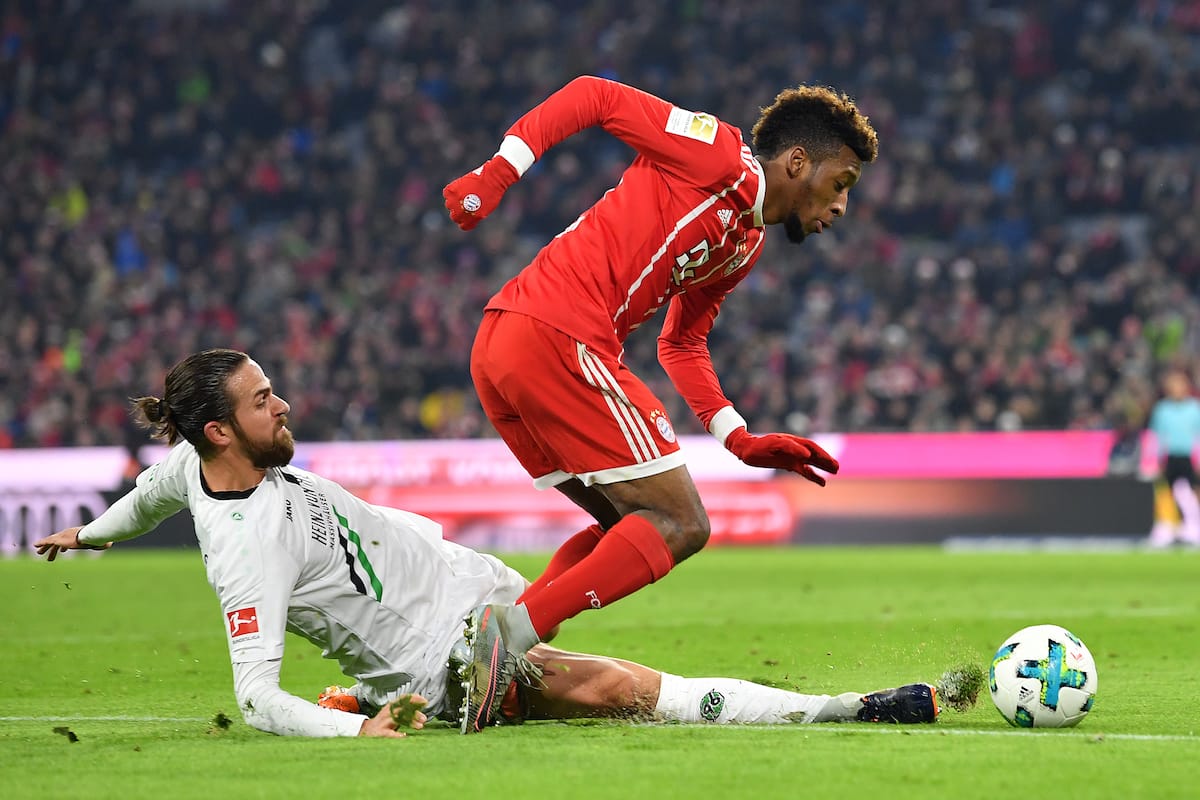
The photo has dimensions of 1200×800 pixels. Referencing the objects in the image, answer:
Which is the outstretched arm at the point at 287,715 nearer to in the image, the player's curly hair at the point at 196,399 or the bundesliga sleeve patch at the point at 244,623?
the bundesliga sleeve patch at the point at 244,623

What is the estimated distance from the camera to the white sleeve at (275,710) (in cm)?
460

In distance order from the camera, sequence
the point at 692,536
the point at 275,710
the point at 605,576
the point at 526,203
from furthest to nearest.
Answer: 1. the point at 526,203
2. the point at 692,536
3. the point at 605,576
4. the point at 275,710

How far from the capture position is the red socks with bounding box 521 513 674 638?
4.80 m

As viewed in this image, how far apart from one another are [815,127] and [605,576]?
1.69 m

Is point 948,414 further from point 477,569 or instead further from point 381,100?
point 477,569

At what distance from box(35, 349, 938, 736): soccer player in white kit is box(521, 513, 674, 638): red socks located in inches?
13.1

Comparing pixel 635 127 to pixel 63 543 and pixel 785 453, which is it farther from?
pixel 63 543

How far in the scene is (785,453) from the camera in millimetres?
5309

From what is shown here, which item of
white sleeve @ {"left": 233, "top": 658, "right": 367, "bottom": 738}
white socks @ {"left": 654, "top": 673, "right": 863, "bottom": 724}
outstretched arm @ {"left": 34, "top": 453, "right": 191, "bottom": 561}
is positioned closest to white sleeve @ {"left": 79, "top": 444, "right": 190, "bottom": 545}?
outstretched arm @ {"left": 34, "top": 453, "right": 191, "bottom": 561}

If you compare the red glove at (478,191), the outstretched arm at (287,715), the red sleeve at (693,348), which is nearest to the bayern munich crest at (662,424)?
the red sleeve at (693,348)

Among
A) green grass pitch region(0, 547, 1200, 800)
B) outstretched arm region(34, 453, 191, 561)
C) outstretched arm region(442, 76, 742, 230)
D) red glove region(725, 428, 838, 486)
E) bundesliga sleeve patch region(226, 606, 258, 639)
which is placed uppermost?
outstretched arm region(442, 76, 742, 230)

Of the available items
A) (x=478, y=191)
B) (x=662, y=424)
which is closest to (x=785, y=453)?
(x=662, y=424)

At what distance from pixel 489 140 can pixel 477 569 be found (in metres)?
20.6

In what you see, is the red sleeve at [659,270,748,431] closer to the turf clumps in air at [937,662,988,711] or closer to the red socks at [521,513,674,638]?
the red socks at [521,513,674,638]
